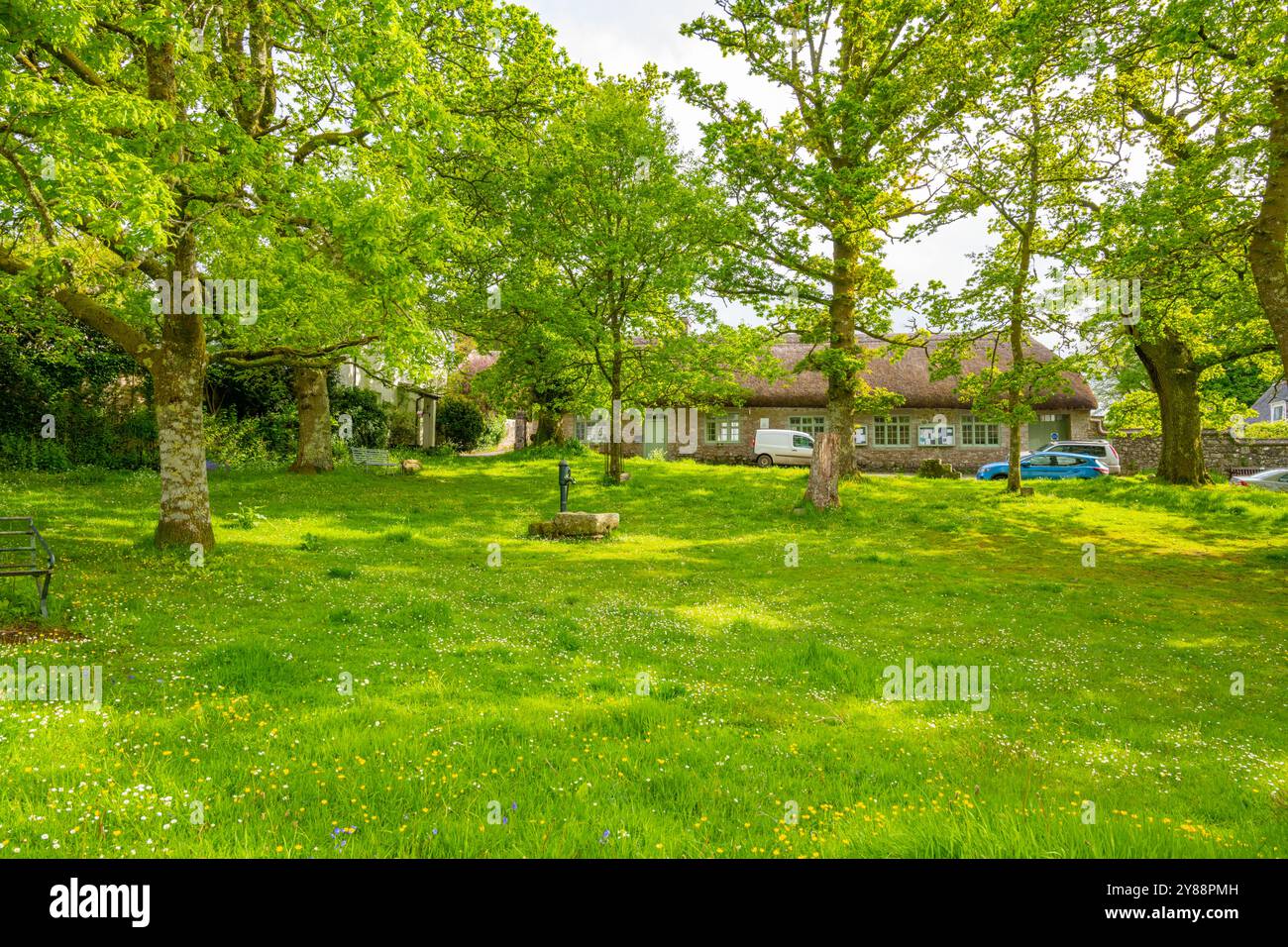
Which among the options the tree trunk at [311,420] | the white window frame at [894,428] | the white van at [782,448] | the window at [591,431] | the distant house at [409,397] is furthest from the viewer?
the window at [591,431]

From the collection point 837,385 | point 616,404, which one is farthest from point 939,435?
point 616,404

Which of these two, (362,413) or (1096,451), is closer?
(362,413)

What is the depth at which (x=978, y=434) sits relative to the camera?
40125 mm

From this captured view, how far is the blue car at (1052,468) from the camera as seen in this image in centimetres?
2966

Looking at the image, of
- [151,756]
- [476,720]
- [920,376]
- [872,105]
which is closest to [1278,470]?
[920,376]

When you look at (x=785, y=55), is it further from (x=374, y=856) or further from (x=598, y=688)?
(x=374, y=856)

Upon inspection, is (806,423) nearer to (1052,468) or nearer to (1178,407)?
(1052,468)

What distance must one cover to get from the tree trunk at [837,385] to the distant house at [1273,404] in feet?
186

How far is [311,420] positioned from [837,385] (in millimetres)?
16481

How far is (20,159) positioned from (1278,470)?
36.6 metres

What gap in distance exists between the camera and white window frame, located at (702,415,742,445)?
4016 cm

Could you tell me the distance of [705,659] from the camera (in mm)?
6973

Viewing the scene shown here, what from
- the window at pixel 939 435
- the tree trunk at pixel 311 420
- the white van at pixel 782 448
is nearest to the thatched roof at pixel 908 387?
the window at pixel 939 435

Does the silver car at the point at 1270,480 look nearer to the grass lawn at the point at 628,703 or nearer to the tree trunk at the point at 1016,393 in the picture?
the tree trunk at the point at 1016,393
